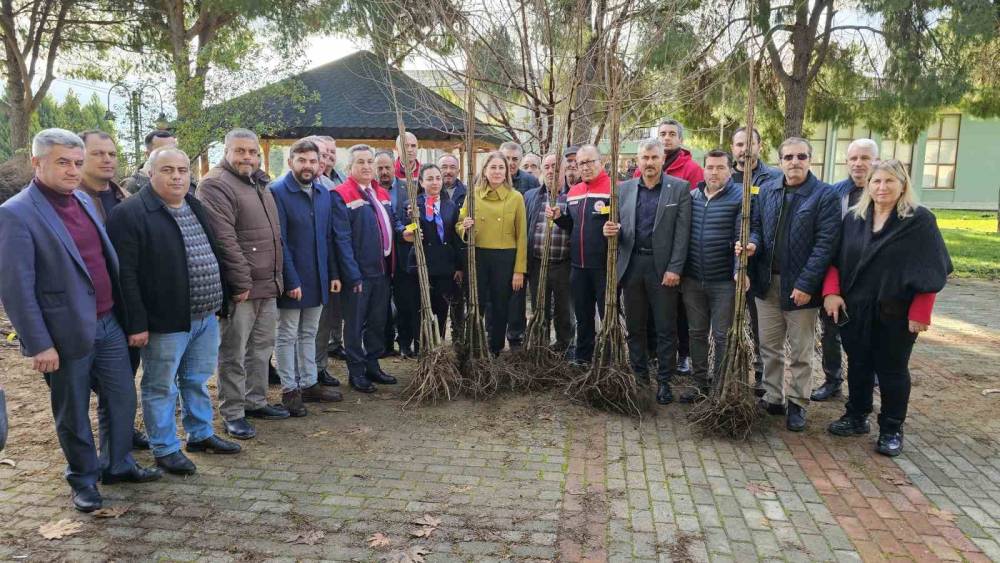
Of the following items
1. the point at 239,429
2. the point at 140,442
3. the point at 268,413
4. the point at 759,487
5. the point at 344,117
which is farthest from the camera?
the point at 344,117

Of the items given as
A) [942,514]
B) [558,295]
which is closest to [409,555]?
[942,514]

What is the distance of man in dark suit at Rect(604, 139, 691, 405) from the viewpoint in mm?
5016

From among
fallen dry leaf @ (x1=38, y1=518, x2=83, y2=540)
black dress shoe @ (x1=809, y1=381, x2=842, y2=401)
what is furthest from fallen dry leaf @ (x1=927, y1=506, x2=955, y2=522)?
fallen dry leaf @ (x1=38, y1=518, x2=83, y2=540)

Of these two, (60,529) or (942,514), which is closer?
(60,529)

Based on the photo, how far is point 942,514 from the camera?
3562mm

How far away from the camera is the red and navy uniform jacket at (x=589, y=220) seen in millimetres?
5434

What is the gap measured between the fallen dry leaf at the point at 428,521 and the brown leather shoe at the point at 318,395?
2.09m

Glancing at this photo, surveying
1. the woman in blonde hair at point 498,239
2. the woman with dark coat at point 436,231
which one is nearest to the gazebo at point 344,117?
the woman with dark coat at point 436,231

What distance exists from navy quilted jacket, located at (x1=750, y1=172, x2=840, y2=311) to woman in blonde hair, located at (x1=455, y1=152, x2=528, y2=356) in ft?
6.46

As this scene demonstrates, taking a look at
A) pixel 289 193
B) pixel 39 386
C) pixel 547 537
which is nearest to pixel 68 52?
pixel 39 386

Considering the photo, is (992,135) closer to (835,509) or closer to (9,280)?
(835,509)

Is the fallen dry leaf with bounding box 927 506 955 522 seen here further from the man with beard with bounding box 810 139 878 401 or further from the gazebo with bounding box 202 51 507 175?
the gazebo with bounding box 202 51 507 175

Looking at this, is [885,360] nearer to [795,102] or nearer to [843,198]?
[843,198]

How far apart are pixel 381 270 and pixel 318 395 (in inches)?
44.4
